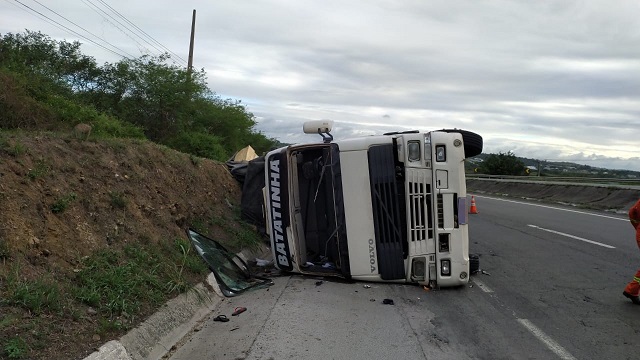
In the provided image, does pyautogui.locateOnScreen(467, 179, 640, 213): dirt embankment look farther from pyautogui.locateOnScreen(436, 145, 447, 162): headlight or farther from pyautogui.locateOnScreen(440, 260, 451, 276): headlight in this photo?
pyautogui.locateOnScreen(436, 145, 447, 162): headlight

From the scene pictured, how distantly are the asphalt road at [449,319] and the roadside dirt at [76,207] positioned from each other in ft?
4.35

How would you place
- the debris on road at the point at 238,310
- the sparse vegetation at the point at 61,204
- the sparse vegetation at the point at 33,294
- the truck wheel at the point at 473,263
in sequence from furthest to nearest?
the truck wheel at the point at 473,263 → the debris on road at the point at 238,310 → the sparse vegetation at the point at 61,204 → the sparse vegetation at the point at 33,294

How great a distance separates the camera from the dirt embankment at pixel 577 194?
20219mm

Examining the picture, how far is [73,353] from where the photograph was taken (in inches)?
159

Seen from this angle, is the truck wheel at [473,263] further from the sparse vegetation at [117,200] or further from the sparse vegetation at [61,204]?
the sparse vegetation at [61,204]

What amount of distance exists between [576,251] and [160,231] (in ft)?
25.7

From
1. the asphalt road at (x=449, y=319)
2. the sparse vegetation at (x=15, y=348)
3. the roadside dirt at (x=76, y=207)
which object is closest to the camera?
the sparse vegetation at (x=15, y=348)

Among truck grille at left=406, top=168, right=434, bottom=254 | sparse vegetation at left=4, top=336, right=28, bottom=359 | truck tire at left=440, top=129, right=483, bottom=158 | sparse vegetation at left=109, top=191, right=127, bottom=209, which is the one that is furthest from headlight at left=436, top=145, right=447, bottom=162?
sparse vegetation at left=4, top=336, right=28, bottom=359

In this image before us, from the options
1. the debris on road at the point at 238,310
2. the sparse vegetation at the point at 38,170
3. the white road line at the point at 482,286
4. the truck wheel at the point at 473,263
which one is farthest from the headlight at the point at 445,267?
the sparse vegetation at the point at 38,170

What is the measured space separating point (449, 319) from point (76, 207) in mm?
4594

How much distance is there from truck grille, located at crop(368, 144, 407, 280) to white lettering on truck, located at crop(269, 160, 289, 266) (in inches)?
59.7

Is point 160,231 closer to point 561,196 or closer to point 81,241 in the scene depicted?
point 81,241

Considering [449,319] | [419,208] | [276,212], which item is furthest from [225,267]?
[449,319]

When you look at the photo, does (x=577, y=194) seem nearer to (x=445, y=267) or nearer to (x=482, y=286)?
(x=482, y=286)
